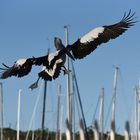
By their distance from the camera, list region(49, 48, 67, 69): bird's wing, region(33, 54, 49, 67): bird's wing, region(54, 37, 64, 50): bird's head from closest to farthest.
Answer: region(49, 48, 67, 69): bird's wing → region(54, 37, 64, 50): bird's head → region(33, 54, 49, 67): bird's wing

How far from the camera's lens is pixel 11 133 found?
144 ft

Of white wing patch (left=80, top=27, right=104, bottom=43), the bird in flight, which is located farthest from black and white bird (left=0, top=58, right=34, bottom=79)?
white wing patch (left=80, top=27, right=104, bottom=43)

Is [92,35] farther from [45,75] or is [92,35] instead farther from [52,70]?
[45,75]

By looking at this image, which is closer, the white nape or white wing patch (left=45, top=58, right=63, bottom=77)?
white wing patch (left=45, top=58, right=63, bottom=77)

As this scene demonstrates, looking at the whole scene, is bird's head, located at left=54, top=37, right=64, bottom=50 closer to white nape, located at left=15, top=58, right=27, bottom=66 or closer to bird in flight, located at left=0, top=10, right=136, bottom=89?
bird in flight, located at left=0, top=10, right=136, bottom=89

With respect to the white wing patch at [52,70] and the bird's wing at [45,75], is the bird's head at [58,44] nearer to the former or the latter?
the white wing patch at [52,70]

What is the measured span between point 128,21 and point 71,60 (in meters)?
1.85

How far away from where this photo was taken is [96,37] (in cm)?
1895

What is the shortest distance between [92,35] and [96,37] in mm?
122

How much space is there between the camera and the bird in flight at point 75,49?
1841 centimetres

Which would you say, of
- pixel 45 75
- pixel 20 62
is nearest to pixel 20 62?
pixel 20 62

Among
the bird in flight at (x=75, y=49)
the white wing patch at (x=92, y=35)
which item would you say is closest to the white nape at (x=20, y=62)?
the bird in flight at (x=75, y=49)

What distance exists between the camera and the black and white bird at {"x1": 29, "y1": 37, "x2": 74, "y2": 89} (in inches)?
709

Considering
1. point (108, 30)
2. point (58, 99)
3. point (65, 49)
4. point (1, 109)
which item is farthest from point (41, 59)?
point (1, 109)
